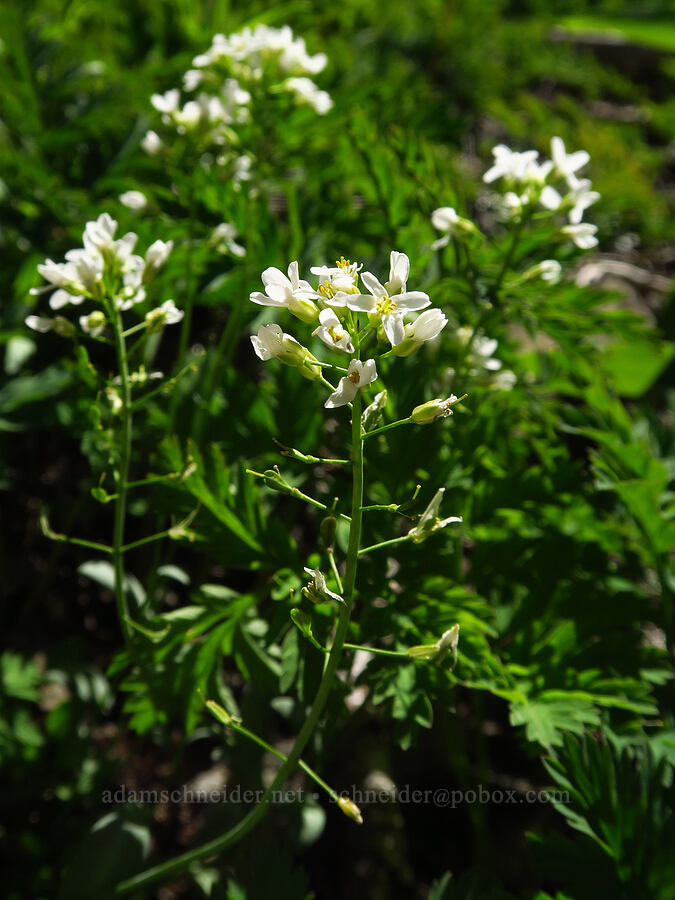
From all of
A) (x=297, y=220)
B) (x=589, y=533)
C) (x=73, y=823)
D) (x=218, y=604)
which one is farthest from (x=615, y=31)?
(x=73, y=823)

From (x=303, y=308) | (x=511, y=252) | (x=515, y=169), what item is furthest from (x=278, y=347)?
(x=515, y=169)

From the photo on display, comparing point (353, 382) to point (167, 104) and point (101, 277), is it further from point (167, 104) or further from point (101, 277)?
point (167, 104)

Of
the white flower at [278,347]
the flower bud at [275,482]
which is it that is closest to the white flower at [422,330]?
the white flower at [278,347]

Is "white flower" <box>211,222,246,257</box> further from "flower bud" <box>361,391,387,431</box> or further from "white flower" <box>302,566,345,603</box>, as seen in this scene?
"white flower" <box>302,566,345,603</box>

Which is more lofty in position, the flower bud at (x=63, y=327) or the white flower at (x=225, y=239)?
the flower bud at (x=63, y=327)

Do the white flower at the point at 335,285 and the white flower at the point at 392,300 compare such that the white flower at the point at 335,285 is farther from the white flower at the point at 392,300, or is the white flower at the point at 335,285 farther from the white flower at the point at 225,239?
the white flower at the point at 225,239

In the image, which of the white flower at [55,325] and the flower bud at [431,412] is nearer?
the flower bud at [431,412]

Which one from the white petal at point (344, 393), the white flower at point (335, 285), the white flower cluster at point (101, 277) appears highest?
the white flower at point (335, 285)

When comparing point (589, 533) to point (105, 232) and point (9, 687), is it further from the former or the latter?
point (9, 687)
